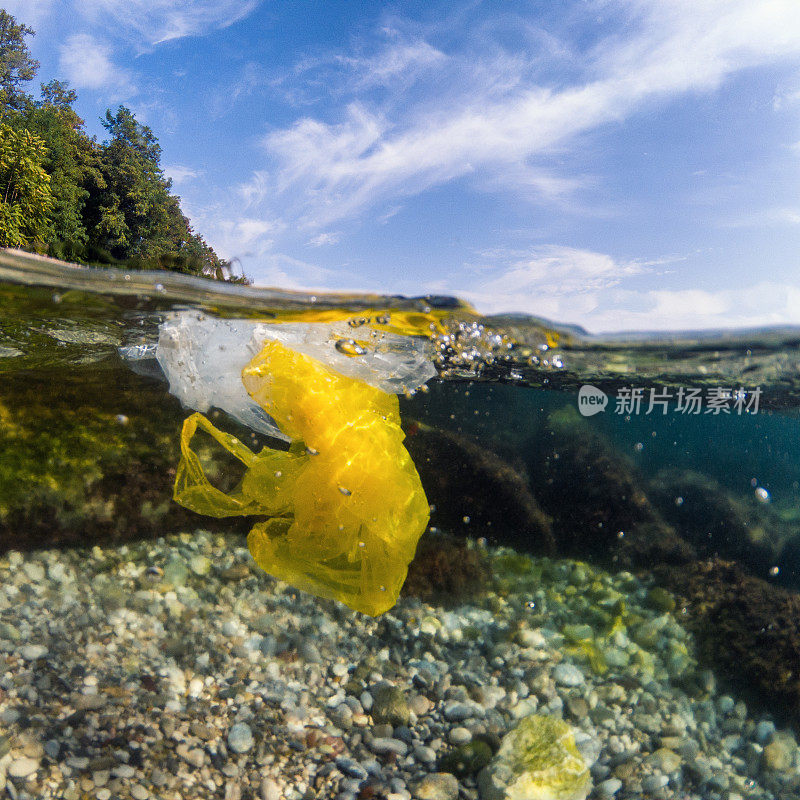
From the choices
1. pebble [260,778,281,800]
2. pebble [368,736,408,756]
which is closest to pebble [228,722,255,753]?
pebble [260,778,281,800]

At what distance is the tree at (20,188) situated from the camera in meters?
17.8

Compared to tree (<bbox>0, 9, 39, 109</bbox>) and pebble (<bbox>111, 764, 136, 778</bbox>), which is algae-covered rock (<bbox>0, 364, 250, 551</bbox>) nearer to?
pebble (<bbox>111, 764, 136, 778</bbox>)

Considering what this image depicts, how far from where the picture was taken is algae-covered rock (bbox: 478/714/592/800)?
4.50 m

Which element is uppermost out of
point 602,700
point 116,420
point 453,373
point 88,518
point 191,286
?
point 191,286

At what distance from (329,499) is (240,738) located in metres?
2.24

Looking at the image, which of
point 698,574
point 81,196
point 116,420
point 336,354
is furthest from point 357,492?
point 81,196

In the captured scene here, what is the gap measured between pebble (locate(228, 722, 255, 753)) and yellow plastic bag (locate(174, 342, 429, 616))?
130cm

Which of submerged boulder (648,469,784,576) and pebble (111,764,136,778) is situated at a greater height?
submerged boulder (648,469,784,576)

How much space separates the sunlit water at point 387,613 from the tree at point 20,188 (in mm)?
11102

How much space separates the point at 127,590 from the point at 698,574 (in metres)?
8.39

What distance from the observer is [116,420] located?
822cm

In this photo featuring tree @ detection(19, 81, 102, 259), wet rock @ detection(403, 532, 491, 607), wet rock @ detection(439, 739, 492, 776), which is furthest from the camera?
tree @ detection(19, 81, 102, 259)

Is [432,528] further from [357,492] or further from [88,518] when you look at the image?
[88,518]

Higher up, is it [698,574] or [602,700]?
[698,574]
